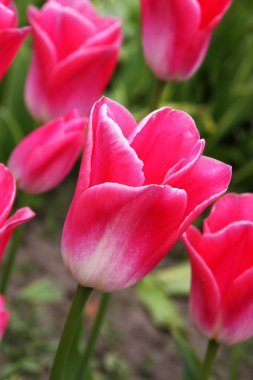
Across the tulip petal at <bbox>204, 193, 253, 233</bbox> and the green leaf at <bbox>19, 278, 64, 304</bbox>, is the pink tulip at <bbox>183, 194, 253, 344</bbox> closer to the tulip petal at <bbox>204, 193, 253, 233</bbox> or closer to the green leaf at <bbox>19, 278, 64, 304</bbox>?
the tulip petal at <bbox>204, 193, 253, 233</bbox>

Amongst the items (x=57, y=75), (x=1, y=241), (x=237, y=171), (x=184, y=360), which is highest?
(x=1, y=241)

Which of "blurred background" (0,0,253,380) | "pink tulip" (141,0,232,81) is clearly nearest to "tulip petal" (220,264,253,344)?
"pink tulip" (141,0,232,81)

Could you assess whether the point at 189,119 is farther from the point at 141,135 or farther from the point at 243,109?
the point at 243,109

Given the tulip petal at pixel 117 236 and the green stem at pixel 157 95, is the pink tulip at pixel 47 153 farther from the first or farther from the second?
the tulip petal at pixel 117 236

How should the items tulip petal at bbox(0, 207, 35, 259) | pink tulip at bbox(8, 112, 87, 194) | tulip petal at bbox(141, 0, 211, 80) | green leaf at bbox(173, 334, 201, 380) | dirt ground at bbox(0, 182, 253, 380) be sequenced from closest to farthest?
tulip petal at bbox(0, 207, 35, 259), pink tulip at bbox(8, 112, 87, 194), tulip petal at bbox(141, 0, 211, 80), green leaf at bbox(173, 334, 201, 380), dirt ground at bbox(0, 182, 253, 380)

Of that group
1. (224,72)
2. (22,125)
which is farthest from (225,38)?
(22,125)

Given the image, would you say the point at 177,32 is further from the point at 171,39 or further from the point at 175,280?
the point at 175,280
